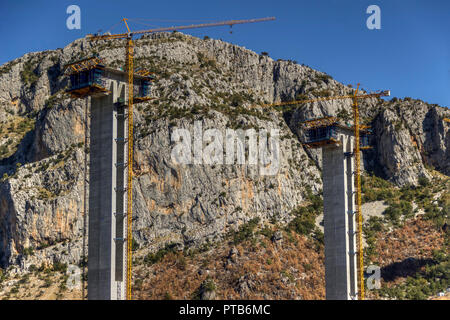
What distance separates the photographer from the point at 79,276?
104 metres

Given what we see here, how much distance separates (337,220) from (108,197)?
95.6 ft

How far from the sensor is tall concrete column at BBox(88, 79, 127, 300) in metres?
70.0

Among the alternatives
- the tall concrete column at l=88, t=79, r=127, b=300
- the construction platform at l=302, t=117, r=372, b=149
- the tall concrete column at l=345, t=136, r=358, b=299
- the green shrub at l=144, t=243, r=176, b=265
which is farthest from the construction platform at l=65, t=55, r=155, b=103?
the green shrub at l=144, t=243, r=176, b=265

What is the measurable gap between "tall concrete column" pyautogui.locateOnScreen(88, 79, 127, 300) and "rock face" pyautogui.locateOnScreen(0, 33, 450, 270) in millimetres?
36459

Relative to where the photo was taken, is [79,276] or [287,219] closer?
[79,276]

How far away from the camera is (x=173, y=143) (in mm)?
114562

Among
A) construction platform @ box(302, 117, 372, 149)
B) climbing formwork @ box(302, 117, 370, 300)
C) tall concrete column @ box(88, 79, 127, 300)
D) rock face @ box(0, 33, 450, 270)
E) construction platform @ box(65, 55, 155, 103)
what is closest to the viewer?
tall concrete column @ box(88, 79, 127, 300)

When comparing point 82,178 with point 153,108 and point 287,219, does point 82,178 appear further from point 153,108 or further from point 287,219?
point 287,219

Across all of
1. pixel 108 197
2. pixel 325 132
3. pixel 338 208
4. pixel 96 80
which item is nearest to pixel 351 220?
pixel 338 208

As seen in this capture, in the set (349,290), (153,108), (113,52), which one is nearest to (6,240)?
(153,108)

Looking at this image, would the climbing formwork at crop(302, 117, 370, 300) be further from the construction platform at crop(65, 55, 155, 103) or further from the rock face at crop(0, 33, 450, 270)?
the construction platform at crop(65, 55, 155, 103)

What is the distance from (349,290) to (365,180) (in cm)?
4309

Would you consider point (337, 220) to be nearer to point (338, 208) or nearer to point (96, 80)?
point (338, 208)

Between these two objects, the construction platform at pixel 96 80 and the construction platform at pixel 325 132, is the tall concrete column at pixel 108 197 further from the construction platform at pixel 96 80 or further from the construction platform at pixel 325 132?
the construction platform at pixel 325 132
